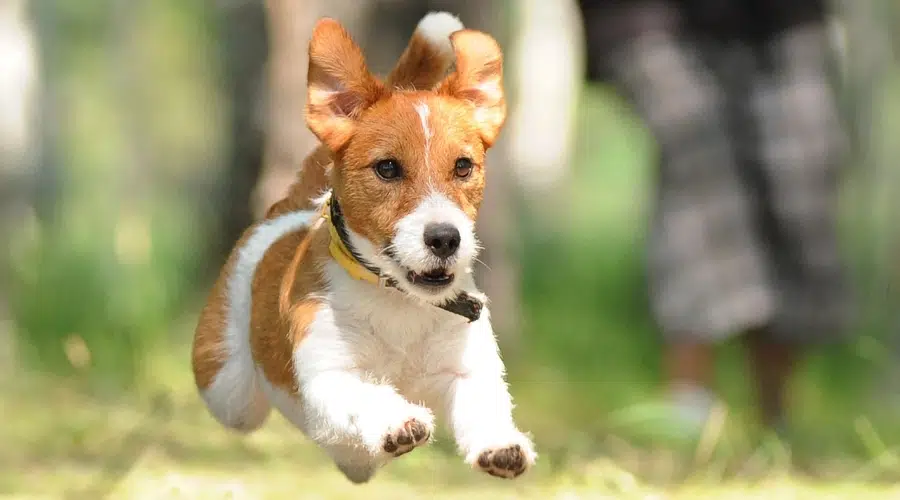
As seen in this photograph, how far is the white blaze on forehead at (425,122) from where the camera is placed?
2.65m

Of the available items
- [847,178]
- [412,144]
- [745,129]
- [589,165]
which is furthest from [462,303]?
[589,165]

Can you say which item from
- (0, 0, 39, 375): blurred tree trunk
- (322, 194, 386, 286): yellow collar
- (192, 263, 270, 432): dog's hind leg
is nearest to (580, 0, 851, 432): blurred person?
(192, 263, 270, 432): dog's hind leg

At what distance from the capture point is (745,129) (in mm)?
5863

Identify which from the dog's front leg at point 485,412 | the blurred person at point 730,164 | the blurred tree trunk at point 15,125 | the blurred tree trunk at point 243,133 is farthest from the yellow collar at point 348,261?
the blurred tree trunk at point 243,133

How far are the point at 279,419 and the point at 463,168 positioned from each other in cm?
322

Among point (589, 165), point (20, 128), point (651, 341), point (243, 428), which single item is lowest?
point (589, 165)

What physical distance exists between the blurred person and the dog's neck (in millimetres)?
2832

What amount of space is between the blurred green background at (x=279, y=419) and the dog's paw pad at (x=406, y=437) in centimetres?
167

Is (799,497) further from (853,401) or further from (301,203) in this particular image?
(853,401)

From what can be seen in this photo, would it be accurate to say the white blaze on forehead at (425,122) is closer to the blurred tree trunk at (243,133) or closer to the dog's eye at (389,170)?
the dog's eye at (389,170)

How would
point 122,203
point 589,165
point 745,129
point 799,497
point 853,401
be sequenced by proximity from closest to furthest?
1. point 799,497
2. point 745,129
3. point 853,401
4. point 122,203
5. point 589,165

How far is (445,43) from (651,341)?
5184 mm

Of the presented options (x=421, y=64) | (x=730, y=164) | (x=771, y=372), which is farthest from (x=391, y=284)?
(x=771, y=372)

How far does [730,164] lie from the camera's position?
5.72m
